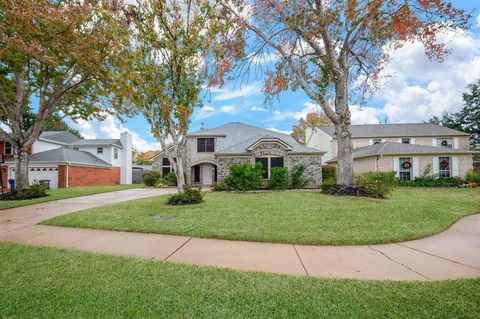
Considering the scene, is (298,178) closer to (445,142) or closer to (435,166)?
(435,166)

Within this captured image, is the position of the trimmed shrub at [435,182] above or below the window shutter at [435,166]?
below

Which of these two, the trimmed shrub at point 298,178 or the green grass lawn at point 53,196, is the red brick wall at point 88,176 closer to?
the green grass lawn at point 53,196

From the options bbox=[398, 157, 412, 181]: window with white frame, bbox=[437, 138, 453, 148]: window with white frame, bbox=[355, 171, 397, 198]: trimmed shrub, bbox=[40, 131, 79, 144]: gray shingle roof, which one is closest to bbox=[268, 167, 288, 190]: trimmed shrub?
bbox=[355, 171, 397, 198]: trimmed shrub

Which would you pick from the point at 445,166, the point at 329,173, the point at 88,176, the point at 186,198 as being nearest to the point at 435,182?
the point at 445,166

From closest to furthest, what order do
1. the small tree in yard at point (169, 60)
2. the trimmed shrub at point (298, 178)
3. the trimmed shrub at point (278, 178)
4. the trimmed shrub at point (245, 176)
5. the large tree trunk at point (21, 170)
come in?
1. the small tree in yard at point (169, 60)
2. the large tree trunk at point (21, 170)
3. the trimmed shrub at point (245, 176)
4. the trimmed shrub at point (278, 178)
5. the trimmed shrub at point (298, 178)

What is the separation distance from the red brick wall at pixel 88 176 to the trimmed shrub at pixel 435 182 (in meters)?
28.2

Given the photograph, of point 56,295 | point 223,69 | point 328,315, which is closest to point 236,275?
point 328,315

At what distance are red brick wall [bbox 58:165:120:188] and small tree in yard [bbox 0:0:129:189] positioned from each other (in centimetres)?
784

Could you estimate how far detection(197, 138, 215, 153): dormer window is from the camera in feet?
65.2

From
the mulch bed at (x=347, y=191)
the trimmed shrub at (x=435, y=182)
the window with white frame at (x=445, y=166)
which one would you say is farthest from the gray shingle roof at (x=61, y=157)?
the window with white frame at (x=445, y=166)

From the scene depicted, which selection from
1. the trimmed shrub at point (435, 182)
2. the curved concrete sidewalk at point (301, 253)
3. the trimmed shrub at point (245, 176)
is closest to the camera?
the curved concrete sidewalk at point (301, 253)

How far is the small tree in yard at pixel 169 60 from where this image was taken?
775 cm

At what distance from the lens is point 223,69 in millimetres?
10516

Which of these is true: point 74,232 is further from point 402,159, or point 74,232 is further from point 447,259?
point 402,159
